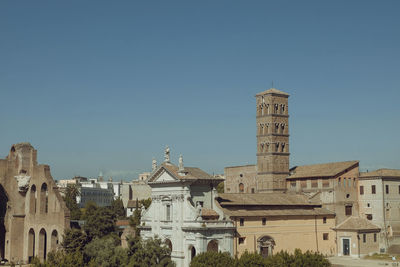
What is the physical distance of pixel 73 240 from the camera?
5909 centimetres

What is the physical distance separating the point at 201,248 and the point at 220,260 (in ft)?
21.1

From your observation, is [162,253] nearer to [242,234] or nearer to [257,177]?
[242,234]

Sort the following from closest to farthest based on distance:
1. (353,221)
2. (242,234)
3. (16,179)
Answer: (242,234) < (353,221) < (16,179)

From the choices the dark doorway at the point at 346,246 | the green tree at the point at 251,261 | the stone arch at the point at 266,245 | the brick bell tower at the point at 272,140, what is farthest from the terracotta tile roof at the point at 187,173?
the brick bell tower at the point at 272,140

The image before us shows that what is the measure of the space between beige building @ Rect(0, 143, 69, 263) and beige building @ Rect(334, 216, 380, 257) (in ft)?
114

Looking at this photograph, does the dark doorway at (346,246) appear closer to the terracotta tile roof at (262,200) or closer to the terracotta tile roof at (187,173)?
the terracotta tile roof at (262,200)

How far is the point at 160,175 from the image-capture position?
5888 cm

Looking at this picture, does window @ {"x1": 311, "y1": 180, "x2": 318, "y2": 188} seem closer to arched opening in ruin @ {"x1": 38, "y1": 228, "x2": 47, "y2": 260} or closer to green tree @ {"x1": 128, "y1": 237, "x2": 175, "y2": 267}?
green tree @ {"x1": 128, "y1": 237, "x2": 175, "y2": 267}

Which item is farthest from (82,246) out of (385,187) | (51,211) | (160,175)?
(385,187)

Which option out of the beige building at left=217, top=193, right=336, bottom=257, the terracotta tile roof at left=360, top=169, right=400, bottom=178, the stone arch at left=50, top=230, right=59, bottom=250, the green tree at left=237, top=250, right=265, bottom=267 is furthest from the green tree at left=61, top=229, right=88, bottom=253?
the terracotta tile roof at left=360, top=169, right=400, bottom=178

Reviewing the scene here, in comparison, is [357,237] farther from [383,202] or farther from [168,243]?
[168,243]

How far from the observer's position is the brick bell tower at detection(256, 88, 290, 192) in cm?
7775

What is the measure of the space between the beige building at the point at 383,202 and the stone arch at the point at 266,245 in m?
15.4

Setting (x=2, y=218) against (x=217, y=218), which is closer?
(x=217, y=218)
